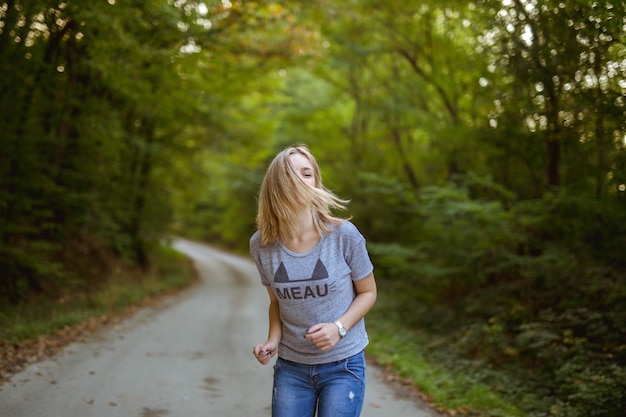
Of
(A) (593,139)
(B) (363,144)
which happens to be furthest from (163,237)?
(A) (593,139)

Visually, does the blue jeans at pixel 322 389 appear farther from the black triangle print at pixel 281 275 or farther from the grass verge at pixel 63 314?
the grass verge at pixel 63 314

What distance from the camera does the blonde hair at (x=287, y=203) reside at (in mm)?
2465

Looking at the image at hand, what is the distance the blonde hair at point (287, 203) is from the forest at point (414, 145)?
0.51m

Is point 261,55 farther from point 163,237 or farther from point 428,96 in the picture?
point 163,237

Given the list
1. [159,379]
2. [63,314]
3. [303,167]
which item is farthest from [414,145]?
[303,167]

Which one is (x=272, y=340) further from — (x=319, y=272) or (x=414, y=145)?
(x=414, y=145)

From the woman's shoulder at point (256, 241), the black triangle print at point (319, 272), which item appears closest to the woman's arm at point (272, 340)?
the woman's shoulder at point (256, 241)

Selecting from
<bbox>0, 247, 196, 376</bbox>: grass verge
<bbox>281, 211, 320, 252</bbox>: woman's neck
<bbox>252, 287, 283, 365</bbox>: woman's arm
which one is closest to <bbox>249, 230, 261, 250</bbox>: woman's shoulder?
<bbox>281, 211, 320, 252</bbox>: woman's neck

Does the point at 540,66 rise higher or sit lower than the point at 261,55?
lower

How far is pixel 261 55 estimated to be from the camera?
548 inches

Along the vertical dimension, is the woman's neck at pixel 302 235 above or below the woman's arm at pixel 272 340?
above

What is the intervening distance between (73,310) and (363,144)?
1155cm

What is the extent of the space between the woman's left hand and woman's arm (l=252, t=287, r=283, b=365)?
26 centimetres

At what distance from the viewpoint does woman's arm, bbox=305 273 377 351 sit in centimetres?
231
